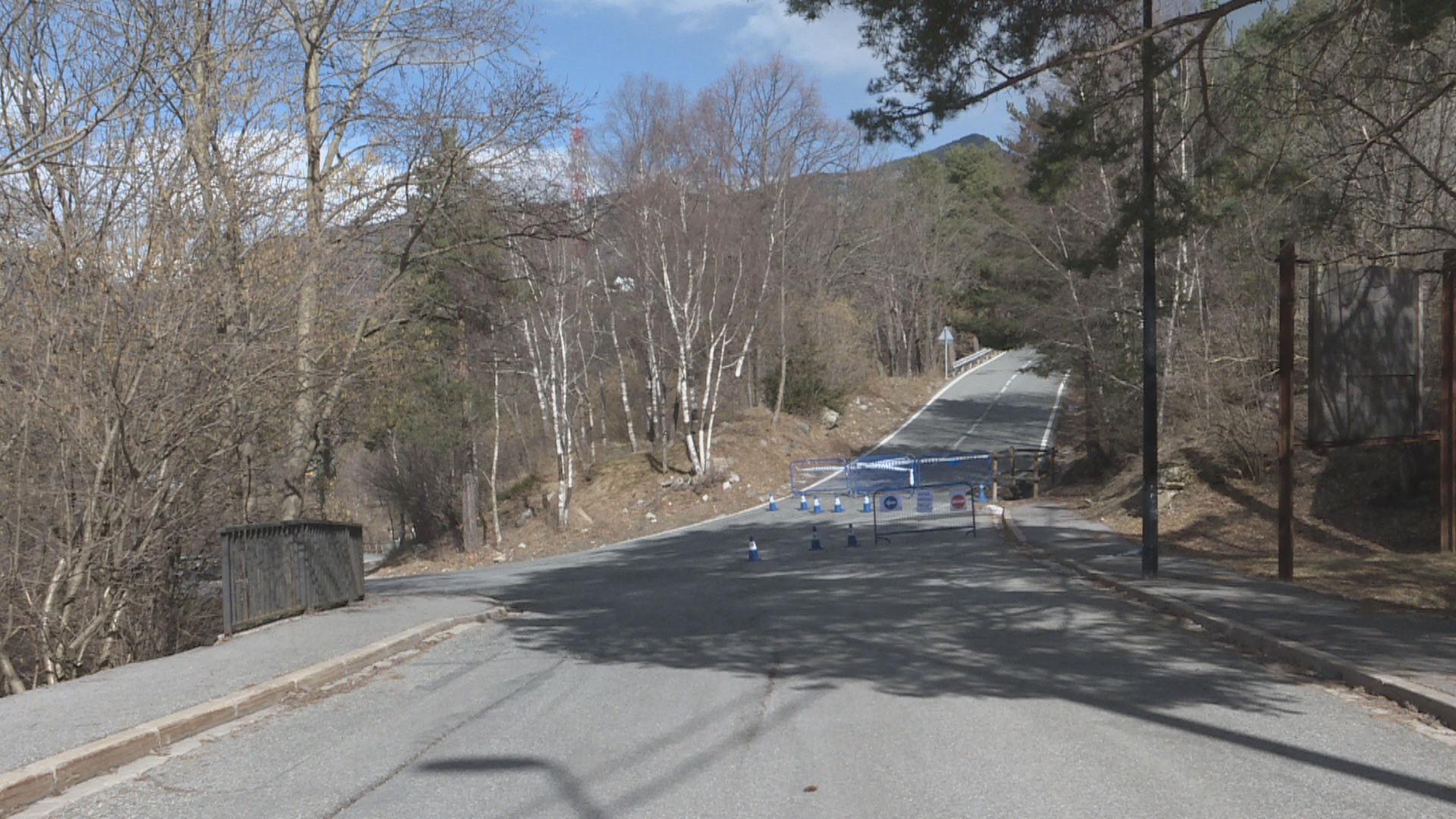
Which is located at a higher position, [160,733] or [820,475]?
[160,733]

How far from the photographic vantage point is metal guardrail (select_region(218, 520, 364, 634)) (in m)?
12.6

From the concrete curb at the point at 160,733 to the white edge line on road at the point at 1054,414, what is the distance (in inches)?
1214

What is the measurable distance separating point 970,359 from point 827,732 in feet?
232

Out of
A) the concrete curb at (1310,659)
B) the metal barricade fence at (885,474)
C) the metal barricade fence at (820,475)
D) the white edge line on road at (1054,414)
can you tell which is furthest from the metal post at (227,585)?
the white edge line on road at (1054,414)

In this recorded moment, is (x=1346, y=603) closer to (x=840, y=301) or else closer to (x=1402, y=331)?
(x=1402, y=331)

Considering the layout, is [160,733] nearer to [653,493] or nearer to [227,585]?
[227,585]

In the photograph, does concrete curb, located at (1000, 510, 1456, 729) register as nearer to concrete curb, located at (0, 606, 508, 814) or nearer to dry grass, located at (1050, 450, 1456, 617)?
dry grass, located at (1050, 450, 1456, 617)

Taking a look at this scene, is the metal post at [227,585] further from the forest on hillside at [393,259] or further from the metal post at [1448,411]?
the metal post at [1448,411]

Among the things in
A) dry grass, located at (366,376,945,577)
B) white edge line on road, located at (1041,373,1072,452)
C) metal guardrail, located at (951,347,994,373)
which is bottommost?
dry grass, located at (366,376,945,577)

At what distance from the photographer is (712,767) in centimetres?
671

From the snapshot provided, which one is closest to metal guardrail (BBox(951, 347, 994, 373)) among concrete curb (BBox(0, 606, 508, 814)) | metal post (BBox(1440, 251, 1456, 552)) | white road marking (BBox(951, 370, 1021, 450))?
white road marking (BBox(951, 370, 1021, 450))

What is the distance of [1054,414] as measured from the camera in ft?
180

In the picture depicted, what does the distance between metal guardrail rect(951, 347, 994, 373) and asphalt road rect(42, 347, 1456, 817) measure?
199 feet

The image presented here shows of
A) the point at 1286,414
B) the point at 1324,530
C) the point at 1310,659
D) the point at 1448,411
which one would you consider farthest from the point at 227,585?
the point at 1324,530
